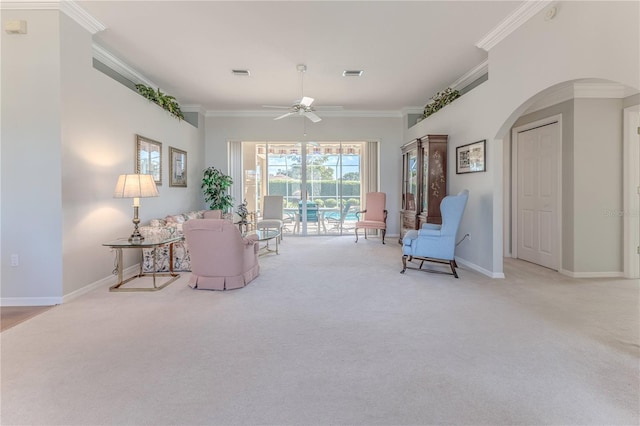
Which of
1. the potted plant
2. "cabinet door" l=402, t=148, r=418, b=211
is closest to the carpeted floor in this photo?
"cabinet door" l=402, t=148, r=418, b=211

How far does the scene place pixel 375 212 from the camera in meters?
7.61

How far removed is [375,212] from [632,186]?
442 cm

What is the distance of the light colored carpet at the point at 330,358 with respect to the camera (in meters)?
1.70

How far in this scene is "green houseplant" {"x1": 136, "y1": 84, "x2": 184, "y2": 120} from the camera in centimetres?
521

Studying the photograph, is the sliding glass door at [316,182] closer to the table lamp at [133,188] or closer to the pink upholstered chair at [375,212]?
the pink upholstered chair at [375,212]

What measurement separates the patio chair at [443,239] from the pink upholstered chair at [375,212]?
260cm

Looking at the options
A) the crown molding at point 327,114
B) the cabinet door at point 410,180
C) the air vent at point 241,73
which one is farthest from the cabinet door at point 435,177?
the air vent at point 241,73

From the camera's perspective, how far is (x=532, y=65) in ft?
11.4

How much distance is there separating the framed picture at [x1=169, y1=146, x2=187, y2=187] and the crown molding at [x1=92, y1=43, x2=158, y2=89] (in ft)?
4.04

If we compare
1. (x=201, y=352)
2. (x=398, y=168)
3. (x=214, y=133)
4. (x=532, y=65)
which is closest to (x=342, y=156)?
(x=398, y=168)

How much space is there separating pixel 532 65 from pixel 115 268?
227 inches

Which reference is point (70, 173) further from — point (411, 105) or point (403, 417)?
point (411, 105)

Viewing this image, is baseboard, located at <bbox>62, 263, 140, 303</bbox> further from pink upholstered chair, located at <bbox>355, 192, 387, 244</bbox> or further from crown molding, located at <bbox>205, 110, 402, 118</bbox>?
pink upholstered chair, located at <bbox>355, 192, 387, 244</bbox>

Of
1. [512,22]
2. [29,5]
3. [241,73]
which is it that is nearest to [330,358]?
[512,22]
